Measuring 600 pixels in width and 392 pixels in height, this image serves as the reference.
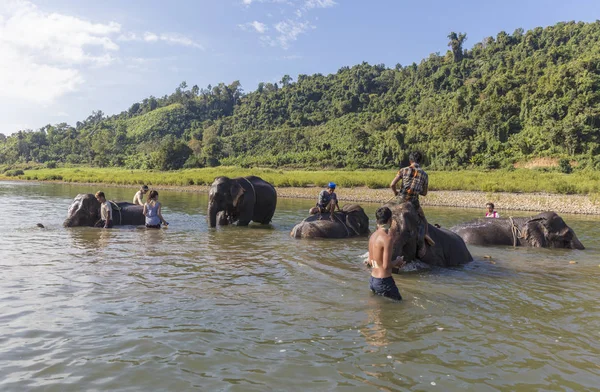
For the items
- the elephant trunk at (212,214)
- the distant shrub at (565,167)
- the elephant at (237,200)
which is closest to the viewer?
the elephant trunk at (212,214)

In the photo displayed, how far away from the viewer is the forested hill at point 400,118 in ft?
212

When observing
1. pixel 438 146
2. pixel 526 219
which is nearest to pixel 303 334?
pixel 526 219

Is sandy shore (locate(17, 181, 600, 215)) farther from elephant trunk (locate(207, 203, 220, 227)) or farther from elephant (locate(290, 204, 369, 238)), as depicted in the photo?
elephant trunk (locate(207, 203, 220, 227))

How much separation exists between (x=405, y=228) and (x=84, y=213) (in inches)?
456

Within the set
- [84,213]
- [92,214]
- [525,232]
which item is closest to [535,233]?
[525,232]

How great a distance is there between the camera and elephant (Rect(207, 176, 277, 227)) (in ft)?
56.2

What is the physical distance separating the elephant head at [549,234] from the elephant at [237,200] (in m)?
9.38

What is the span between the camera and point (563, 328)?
21.4 feet

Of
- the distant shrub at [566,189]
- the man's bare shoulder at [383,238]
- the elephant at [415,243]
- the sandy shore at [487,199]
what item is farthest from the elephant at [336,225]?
the distant shrub at [566,189]

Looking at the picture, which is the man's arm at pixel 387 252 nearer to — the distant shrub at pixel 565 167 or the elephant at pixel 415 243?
the elephant at pixel 415 243

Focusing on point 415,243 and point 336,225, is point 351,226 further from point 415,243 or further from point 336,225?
point 415,243

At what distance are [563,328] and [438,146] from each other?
63.4 m

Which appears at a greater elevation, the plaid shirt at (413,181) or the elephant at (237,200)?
the plaid shirt at (413,181)

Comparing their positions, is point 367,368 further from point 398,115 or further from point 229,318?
point 398,115
